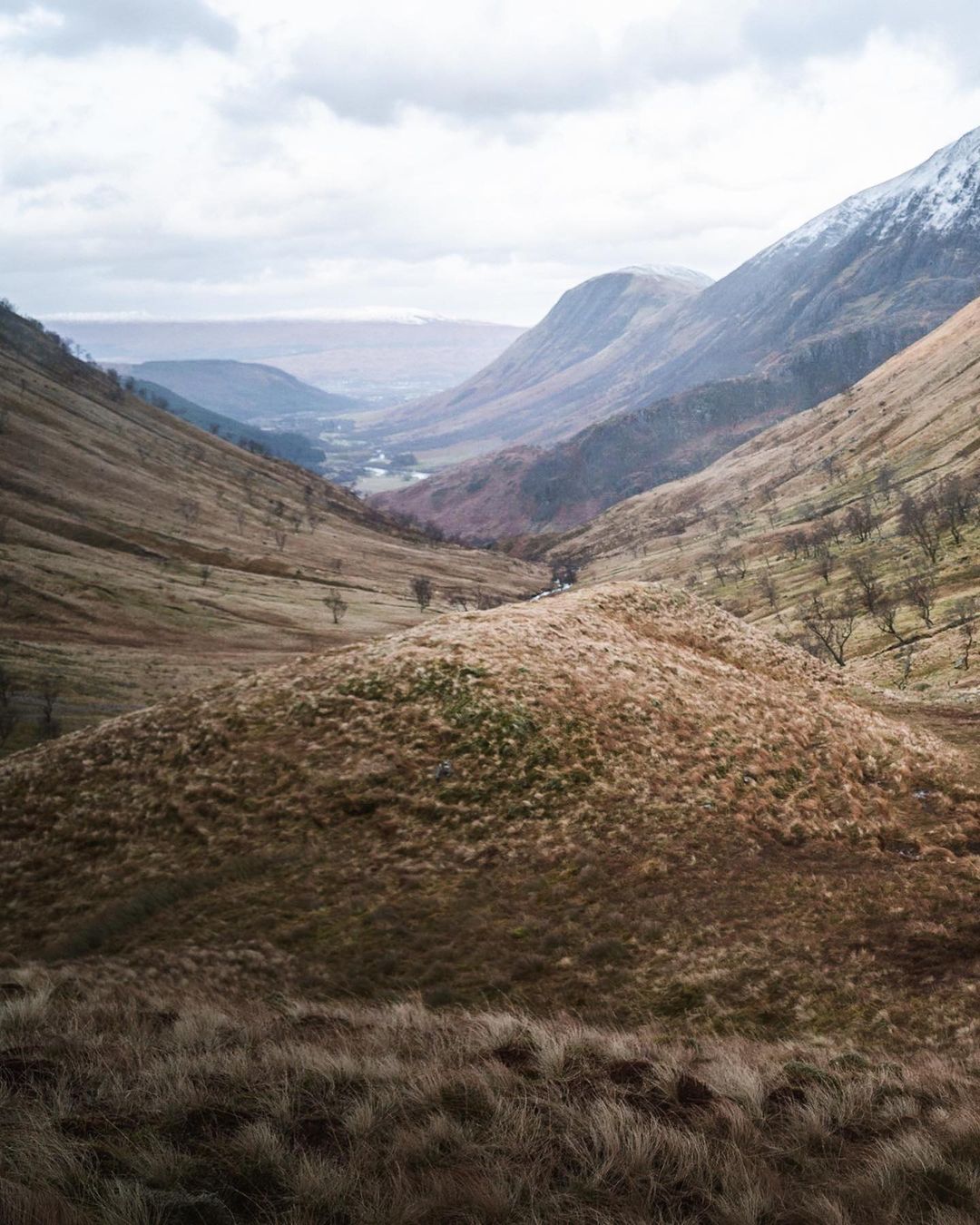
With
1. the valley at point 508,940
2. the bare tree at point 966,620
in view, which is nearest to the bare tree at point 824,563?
the bare tree at point 966,620

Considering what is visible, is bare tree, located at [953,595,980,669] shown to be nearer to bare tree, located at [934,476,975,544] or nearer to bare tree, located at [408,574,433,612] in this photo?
bare tree, located at [934,476,975,544]

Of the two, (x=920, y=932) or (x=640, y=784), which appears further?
(x=640, y=784)

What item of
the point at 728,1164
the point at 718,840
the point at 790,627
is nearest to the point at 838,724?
the point at 718,840

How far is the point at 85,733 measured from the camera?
1129 inches

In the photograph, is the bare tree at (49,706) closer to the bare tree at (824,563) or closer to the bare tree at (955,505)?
the bare tree at (824,563)

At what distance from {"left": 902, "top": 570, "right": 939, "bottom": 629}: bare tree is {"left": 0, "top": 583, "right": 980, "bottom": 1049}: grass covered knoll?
303 feet

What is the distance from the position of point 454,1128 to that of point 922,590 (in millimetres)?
126454

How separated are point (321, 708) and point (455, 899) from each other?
33.5 ft

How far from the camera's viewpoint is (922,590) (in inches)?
4481

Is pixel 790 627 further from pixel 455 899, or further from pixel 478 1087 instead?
pixel 478 1087

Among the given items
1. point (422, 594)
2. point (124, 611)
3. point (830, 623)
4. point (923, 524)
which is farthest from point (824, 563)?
point (124, 611)

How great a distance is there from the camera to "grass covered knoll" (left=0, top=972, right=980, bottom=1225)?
718 centimetres

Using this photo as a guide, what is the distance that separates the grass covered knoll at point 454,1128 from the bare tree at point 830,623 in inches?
3828

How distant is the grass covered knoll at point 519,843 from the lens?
17.0 m
